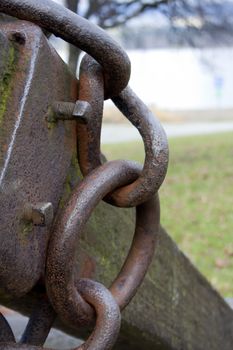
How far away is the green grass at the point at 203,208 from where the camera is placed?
3.97 metres

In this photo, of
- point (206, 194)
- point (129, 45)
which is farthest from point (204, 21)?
point (206, 194)

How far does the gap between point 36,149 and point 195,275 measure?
0.74m

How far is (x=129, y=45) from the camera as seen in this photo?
1084cm

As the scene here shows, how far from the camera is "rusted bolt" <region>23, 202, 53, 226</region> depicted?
593 mm

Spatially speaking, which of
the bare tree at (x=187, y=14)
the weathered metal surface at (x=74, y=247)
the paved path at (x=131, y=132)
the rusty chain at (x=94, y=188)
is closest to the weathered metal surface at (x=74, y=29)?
the rusty chain at (x=94, y=188)

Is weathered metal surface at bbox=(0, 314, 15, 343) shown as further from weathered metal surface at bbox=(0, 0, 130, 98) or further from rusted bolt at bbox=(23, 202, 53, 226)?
weathered metal surface at bbox=(0, 0, 130, 98)

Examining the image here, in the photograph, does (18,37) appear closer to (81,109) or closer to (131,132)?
(81,109)

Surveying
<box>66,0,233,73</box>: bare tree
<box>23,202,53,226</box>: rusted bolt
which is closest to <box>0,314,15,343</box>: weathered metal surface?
<box>23,202,53,226</box>: rusted bolt

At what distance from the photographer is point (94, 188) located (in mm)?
651

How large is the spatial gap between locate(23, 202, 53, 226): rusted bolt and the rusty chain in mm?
33

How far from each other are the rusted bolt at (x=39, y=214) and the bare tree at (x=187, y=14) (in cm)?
883

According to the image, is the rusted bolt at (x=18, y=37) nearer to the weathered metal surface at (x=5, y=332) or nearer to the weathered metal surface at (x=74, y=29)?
the weathered metal surface at (x=74, y=29)


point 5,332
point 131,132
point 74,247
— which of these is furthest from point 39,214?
point 131,132

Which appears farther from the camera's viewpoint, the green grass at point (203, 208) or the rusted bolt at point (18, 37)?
the green grass at point (203, 208)
